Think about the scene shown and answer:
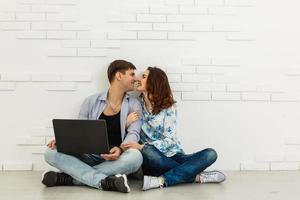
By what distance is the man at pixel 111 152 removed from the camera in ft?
9.18

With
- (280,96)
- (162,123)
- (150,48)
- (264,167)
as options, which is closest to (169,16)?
(150,48)

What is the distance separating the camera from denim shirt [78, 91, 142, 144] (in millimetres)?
3125

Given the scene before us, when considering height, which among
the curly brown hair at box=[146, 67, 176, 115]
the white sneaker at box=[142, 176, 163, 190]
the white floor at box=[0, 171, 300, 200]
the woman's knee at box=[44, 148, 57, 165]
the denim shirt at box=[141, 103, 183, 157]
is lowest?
the white floor at box=[0, 171, 300, 200]

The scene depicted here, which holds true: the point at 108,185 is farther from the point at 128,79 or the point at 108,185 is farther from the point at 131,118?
the point at 128,79

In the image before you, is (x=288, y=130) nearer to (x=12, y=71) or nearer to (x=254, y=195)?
(x=254, y=195)

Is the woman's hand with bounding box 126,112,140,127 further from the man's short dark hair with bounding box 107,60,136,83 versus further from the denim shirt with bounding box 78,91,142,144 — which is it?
the man's short dark hair with bounding box 107,60,136,83

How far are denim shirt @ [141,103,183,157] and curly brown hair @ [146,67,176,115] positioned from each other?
0.13 ft

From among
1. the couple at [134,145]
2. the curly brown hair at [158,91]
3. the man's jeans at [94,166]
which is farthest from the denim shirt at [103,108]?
the man's jeans at [94,166]

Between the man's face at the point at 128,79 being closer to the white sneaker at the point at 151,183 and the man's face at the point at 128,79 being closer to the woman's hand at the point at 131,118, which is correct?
the woman's hand at the point at 131,118

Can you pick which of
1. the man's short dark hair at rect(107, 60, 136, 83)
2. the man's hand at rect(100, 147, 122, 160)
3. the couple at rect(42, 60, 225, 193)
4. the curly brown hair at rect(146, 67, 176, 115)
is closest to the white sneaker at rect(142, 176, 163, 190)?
the couple at rect(42, 60, 225, 193)

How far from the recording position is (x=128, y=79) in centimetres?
319

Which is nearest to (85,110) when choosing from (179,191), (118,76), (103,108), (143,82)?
(103,108)

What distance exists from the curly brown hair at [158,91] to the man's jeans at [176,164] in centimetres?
29

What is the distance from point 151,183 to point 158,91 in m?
0.64
